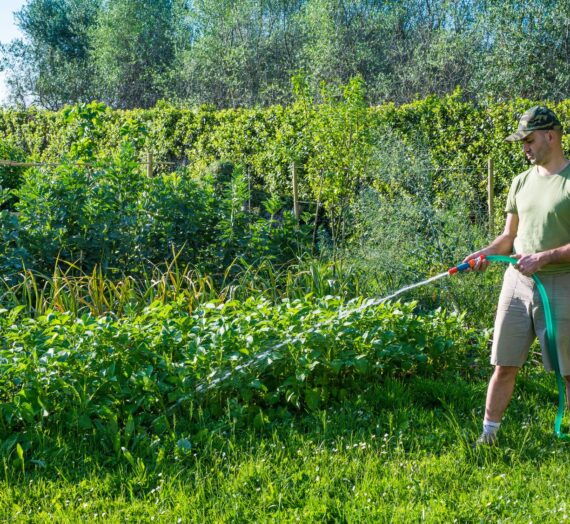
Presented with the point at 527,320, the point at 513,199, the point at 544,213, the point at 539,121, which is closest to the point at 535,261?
the point at 544,213

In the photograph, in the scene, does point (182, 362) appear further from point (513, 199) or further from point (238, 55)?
point (238, 55)

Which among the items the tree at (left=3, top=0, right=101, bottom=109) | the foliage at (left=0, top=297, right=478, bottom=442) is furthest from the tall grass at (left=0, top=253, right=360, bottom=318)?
the tree at (left=3, top=0, right=101, bottom=109)

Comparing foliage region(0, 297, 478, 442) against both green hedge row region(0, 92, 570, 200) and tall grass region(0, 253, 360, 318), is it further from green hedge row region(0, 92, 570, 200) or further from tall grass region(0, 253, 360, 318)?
green hedge row region(0, 92, 570, 200)

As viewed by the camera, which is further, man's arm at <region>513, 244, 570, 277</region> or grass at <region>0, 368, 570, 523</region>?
man's arm at <region>513, 244, 570, 277</region>

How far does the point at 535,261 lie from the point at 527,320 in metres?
0.35

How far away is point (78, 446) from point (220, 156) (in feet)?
39.3

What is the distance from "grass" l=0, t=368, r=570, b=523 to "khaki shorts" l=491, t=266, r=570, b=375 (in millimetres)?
462

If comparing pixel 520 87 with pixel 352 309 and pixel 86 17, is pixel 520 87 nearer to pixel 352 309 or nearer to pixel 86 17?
pixel 352 309

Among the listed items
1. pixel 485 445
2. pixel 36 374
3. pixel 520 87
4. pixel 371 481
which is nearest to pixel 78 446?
pixel 36 374

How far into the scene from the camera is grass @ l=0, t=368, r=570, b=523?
2842mm

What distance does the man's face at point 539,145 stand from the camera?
128 inches

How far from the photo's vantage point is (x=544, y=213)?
128 inches

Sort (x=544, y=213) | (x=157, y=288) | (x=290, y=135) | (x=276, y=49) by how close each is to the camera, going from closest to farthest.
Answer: (x=544, y=213) < (x=157, y=288) < (x=290, y=135) < (x=276, y=49)

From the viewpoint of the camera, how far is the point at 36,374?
3.48 metres
